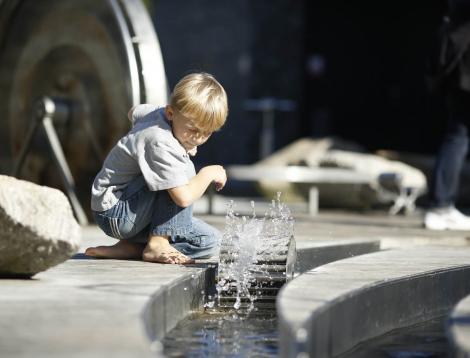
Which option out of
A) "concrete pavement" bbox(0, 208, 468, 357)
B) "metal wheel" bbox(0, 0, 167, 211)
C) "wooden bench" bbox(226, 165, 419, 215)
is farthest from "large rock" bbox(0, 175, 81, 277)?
"wooden bench" bbox(226, 165, 419, 215)

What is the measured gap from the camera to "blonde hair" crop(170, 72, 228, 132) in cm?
485

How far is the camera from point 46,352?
2930 millimetres

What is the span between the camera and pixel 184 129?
16.2 feet

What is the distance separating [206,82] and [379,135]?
41.8 ft

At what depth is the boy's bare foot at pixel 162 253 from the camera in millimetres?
4922

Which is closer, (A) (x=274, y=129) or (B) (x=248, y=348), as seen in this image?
(B) (x=248, y=348)

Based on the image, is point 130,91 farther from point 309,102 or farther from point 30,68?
point 309,102

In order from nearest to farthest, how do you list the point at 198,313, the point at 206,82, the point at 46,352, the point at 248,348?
the point at 46,352, the point at 248,348, the point at 198,313, the point at 206,82

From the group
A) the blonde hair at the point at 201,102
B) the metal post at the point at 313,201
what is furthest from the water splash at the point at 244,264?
the metal post at the point at 313,201

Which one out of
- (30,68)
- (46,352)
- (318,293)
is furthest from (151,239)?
(30,68)

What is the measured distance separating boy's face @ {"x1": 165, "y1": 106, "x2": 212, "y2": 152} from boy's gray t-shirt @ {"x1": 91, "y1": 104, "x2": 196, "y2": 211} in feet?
0.09

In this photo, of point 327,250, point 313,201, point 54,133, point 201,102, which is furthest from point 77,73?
point 201,102

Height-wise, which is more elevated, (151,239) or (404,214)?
(151,239)

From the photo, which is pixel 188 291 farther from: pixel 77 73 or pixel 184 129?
pixel 77 73
